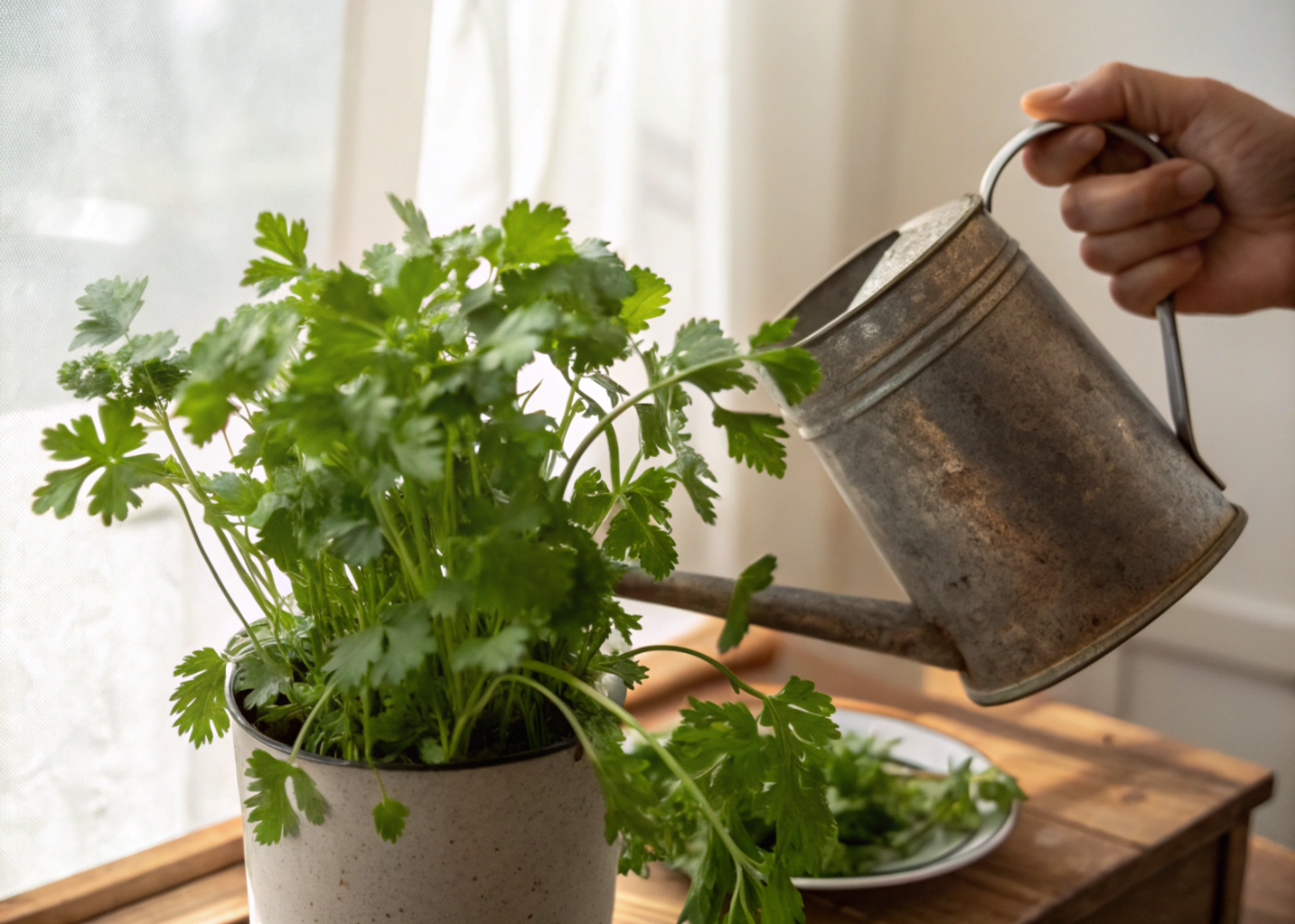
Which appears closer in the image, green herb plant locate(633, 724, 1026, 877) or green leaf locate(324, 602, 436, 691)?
green leaf locate(324, 602, 436, 691)

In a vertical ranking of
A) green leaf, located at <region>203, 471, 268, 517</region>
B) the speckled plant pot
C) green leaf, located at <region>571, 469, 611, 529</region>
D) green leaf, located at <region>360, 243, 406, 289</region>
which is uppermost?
green leaf, located at <region>360, 243, 406, 289</region>

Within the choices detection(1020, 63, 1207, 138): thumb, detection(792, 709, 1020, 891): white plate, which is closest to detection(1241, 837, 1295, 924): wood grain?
detection(792, 709, 1020, 891): white plate

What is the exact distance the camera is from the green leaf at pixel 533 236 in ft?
1.21

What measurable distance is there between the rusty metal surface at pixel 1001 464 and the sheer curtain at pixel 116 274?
1.42 feet

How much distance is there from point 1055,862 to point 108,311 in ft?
2.26

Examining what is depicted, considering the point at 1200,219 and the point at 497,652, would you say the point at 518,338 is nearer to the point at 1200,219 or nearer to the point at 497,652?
the point at 497,652

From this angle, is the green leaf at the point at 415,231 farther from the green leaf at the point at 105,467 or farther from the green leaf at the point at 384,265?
the green leaf at the point at 105,467

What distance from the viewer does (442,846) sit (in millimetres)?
397

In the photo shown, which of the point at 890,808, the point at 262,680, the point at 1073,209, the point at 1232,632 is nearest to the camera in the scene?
the point at 262,680

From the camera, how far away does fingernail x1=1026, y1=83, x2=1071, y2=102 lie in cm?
77

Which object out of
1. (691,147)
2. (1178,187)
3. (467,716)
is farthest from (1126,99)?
(467,716)

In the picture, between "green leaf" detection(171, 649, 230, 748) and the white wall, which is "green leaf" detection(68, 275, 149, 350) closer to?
"green leaf" detection(171, 649, 230, 748)

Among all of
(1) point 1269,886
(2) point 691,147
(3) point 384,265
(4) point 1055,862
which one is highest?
(2) point 691,147

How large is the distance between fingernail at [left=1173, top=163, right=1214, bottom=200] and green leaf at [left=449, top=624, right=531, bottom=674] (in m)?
0.71
